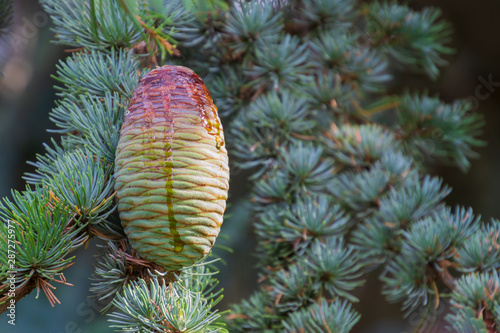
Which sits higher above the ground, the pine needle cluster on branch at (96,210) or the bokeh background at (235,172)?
the pine needle cluster on branch at (96,210)

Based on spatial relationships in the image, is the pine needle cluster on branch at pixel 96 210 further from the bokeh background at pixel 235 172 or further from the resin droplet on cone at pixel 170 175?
the bokeh background at pixel 235 172

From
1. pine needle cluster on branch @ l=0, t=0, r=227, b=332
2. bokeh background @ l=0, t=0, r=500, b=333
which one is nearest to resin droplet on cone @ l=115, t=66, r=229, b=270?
pine needle cluster on branch @ l=0, t=0, r=227, b=332

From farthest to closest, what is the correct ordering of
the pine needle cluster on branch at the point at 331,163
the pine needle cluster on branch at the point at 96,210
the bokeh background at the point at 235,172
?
the bokeh background at the point at 235,172, the pine needle cluster on branch at the point at 331,163, the pine needle cluster on branch at the point at 96,210

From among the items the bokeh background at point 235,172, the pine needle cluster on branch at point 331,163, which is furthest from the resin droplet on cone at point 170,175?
the bokeh background at point 235,172

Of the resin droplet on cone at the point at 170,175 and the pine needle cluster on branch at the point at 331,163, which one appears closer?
the resin droplet on cone at the point at 170,175

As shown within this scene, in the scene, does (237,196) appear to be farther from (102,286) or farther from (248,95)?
(102,286)

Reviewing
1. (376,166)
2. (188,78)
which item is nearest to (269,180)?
(376,166)
